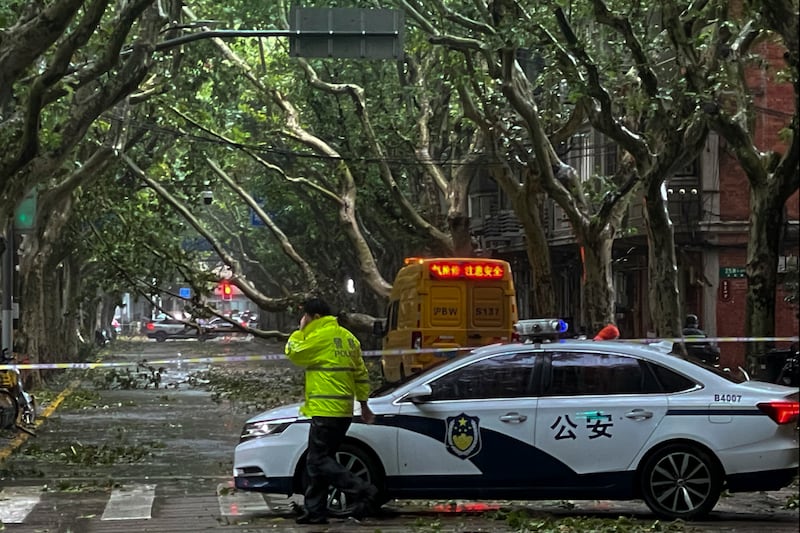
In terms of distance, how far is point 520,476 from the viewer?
33.9 feet

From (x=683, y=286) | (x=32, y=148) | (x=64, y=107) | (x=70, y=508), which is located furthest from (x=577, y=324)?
(x=70, y=508)

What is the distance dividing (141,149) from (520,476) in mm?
23734

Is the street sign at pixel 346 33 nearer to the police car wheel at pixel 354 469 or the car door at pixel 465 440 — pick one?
the car door at pixel 465 440

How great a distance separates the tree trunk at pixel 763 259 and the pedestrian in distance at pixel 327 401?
26.6 feet

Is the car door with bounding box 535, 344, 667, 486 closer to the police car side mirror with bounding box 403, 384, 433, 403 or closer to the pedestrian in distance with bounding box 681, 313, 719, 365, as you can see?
the police car side mirror with bounding box 403, 384, 433, 403

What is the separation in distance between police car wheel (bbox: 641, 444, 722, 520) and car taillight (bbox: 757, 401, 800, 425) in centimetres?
57

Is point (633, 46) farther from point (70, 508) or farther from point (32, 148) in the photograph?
point (70, 508)

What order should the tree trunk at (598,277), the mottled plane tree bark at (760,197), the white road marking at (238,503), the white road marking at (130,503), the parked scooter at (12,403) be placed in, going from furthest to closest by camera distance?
1. the tree trunk at (598,277)
2. the parked scooter at (12,403)
3. the mottled plane tree bark at (760,197)
4. the white road marking at (238,503)
5. the white road marking at (130,503)

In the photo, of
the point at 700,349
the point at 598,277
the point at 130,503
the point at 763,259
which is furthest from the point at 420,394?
the point at 598,277

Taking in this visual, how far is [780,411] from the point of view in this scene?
1023 cm

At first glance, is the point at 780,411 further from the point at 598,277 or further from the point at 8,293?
the point at 8,293

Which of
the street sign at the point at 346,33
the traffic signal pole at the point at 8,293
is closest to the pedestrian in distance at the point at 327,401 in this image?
the street sign at the point at 346,33

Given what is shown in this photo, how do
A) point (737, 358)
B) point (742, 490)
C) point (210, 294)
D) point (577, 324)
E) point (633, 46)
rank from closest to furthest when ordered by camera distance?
point (742, 490) < point (633, 46) < point (737, 358) < point (210, 294) < point (577, 324)

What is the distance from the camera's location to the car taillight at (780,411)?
33.5 feet
